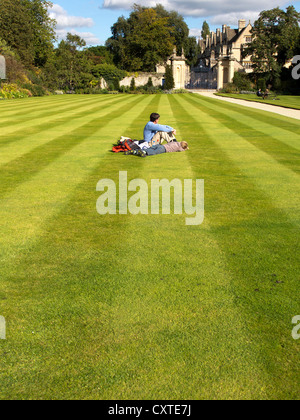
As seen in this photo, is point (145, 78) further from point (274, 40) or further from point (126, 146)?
point (126, 146)

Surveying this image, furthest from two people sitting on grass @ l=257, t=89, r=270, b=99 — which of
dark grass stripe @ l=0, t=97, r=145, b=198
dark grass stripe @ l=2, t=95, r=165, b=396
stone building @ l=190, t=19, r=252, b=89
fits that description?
dark grass stripe @ l=2, t=95, r=165, b=396

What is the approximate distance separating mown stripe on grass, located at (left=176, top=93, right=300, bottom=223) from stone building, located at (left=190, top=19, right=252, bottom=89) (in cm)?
6892

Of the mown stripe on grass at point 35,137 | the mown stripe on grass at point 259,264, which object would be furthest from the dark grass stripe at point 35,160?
the mown stripe on grass at point 259,264

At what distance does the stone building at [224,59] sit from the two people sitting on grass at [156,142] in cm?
6986

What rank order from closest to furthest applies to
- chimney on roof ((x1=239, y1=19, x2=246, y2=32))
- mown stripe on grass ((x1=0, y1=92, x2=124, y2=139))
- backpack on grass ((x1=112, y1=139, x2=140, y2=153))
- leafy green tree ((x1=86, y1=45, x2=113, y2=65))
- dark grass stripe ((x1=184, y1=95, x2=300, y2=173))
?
dark grass stripe ((x1=184, y1=95, x2=300, y2=173))
backpack on grass ((x1=112, y1=139, x2=140, y2=153))
mown stripe on grass ((x1=0, y1=92, x2=124, y2=139))
leafy green tree ((x1=86, y1=45, x2=113, y2=65))
chimney on roof ((x1=239, y1=19, x2=246, y2=32))

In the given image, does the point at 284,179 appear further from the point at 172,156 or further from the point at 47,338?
the point at 47,338

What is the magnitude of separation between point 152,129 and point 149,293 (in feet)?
26.3

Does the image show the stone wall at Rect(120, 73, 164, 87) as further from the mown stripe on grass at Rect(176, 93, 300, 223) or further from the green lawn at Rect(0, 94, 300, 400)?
the green lawn at Rect(0, 94, 300, 400)

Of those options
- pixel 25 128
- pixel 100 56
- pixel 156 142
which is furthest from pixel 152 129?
pixel 100 56

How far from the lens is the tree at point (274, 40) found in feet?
221

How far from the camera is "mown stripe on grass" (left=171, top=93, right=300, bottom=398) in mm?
3262

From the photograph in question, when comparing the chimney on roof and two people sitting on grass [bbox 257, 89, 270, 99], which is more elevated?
the chimney on roof

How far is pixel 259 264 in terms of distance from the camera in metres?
4.79

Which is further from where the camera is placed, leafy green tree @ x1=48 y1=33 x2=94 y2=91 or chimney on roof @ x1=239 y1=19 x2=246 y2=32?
chimney on roof @ x1=239 y1=19 x2=246 y2=32
